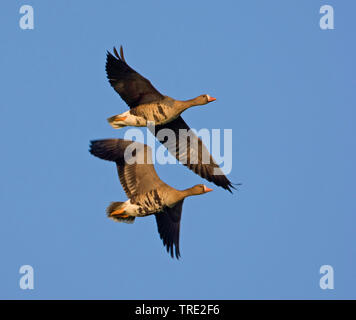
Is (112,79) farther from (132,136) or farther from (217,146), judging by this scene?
(217,146)

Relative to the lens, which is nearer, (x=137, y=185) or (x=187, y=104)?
(x=137, y=185)

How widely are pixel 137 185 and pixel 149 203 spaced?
49 centimetres

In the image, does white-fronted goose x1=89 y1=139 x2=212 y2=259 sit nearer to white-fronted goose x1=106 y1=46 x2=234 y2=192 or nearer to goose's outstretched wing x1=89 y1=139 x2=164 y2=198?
goose's outstretched wing x1=89 y1=139 x2=164 y2=198

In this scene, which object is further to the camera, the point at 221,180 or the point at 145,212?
the point at 221,180

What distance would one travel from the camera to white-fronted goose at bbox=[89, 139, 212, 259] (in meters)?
20.8

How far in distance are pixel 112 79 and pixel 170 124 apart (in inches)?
75.8

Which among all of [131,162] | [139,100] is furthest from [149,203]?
[139,100]

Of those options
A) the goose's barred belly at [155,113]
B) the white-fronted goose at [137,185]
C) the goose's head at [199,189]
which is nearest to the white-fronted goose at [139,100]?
the goose's barred belly at [155,113]

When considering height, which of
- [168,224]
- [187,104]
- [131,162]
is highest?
[187,104]

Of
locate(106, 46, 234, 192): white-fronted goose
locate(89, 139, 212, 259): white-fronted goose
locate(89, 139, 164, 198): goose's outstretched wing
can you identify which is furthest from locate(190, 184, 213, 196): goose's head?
locate(106, 46, 234, 192): white-fronted goose

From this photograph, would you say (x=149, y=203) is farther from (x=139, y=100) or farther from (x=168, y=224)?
(x=139, y=100)

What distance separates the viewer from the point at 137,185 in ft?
68.9
